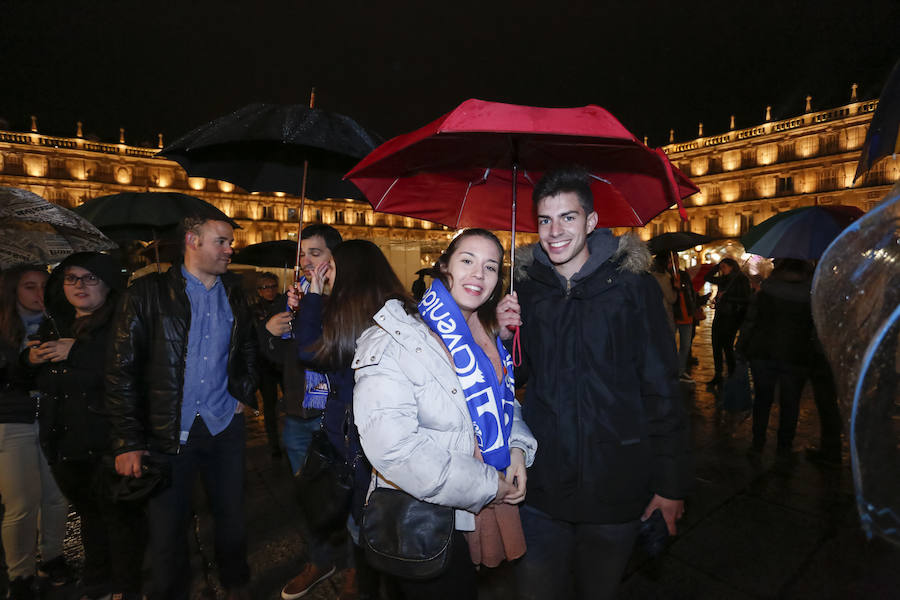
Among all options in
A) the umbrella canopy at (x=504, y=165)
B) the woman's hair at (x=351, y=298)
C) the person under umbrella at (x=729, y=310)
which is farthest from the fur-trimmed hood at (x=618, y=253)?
the person under umbrella at (x=729, y=310)

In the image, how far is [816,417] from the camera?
571 cm

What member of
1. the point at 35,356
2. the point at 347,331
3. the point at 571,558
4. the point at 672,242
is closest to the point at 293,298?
the point at 347,331

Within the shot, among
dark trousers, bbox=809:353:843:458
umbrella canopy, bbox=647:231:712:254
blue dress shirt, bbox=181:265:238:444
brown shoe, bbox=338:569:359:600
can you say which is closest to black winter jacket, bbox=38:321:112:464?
blue dress shirt, bbox=181:265:238:444

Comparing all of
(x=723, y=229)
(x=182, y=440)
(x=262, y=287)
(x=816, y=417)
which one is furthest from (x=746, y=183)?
(x=182, y=440)

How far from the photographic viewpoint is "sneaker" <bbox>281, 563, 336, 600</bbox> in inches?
103

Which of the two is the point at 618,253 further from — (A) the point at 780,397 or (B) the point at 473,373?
(A) the point at 780,397

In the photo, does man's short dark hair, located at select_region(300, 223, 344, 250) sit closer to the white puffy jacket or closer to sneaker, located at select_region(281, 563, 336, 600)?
the white puffy jacket

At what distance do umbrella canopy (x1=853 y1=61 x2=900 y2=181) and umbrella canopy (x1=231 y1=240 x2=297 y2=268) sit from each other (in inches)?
228

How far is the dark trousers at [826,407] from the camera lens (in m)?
4.22

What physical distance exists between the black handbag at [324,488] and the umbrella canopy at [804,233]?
156 inches

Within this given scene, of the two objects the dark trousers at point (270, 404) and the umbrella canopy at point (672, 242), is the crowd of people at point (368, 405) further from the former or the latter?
the umbrella canopy at point (672, 242)

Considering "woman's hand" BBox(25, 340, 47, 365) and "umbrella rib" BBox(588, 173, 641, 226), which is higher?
"umbrella rib" BBox(588, 173, 641, 226)

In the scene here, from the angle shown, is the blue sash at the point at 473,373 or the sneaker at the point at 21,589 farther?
the sneaker at the point at 21,589

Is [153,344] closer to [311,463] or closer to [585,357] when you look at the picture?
[311,463]
